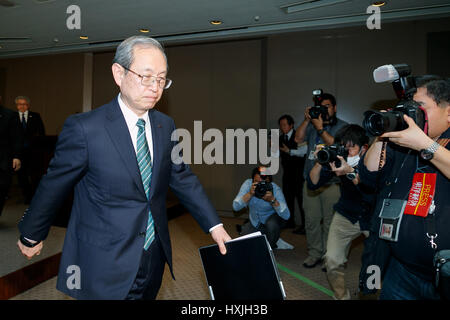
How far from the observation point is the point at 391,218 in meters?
1.34

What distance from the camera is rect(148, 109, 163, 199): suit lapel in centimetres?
129

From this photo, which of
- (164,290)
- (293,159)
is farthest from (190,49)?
(164,290)

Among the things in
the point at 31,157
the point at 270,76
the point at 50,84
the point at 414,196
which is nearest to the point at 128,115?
the point at 414,196

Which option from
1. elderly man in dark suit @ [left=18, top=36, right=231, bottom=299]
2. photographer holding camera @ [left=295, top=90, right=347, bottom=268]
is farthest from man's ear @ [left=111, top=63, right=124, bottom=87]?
photographer holding camera @ [left=295, top=90, right=347, bottom=268]

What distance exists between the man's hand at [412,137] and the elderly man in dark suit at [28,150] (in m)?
5.33

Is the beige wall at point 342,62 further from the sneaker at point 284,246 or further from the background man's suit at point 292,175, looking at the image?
the sneaker at point 284,246

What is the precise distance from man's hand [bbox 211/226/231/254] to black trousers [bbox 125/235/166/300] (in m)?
0.23

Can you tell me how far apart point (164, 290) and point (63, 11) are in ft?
11.7

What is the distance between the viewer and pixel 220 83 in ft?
18.6

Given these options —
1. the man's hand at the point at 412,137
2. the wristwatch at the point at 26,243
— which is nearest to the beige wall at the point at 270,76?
the man's hand at the point at 412,137

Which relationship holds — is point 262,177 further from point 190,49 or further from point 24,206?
point 24,206

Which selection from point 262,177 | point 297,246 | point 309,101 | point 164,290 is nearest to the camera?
point 164,290

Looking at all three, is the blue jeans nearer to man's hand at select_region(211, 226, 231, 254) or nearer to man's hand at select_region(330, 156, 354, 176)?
man's hand at select_region(330, 156, 354, 176)

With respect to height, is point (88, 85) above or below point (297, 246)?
above
